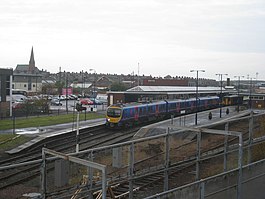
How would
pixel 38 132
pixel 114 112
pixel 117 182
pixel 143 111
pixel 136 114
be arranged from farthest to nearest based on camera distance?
pixel 143 111 < pixel 136 114 < pixel 114 112 < pixel 38 132 < pixel 117 182

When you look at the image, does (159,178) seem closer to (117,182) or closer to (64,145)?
A: (117,182)

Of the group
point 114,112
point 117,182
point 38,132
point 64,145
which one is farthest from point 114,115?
point 117,182

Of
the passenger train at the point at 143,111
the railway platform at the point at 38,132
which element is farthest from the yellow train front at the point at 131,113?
the railway platform at the point at 38,132

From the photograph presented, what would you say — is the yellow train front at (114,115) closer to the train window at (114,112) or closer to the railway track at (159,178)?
the train window at (114,112)

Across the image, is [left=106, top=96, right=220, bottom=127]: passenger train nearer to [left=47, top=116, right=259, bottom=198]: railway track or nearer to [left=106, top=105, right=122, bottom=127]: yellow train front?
[left=106, top=105, right=122, bottom=127]: yellow train front

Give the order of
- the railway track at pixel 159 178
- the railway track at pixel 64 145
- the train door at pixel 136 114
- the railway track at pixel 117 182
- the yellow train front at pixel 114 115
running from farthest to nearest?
the train door at pixel 136 114 → the yellow train front at pixel 114 115 → the railway track at pixel 64 145 → the railway track at pixel 117 182 → the railway track at pixel 159 178

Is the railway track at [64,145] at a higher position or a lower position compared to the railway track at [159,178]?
lower

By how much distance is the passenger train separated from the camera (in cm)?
3675

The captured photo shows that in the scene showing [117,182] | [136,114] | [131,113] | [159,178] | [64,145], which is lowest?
[64,145]

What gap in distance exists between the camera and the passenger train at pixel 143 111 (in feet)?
121

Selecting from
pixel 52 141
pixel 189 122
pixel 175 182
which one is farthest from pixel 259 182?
pixel 189 122

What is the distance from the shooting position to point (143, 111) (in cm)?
4025

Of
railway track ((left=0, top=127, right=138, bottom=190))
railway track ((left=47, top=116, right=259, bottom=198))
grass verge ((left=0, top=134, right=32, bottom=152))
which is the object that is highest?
railway track ((left=47, top=116, right=259, bottom=198))

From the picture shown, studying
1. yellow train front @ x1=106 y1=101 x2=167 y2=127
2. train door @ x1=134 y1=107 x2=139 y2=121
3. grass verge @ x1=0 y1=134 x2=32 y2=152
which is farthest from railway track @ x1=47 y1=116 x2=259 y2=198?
train door @ x1=134 y1=107 x2=139 y2=121
